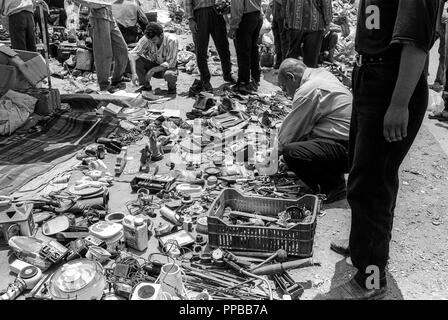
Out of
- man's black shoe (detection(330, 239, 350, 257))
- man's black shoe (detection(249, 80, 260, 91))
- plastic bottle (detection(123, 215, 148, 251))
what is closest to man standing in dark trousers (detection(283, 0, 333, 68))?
man's black shoe (detection(249, 80, 260, 91))

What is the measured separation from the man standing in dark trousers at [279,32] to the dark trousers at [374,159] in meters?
5.94

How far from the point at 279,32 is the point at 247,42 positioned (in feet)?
Answer: 5.74

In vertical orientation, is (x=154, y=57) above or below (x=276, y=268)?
above

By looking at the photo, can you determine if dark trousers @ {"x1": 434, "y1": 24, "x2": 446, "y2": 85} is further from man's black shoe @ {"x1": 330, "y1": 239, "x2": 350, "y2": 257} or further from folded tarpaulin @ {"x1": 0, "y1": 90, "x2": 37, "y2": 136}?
folded tarpaulin @ {"x1": 0, "y1": 90, "x2": 37, "y2": 136}

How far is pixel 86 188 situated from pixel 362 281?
283 centimetres

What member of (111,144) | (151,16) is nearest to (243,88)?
(111,144)

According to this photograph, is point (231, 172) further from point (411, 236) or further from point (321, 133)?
point (411, 236)

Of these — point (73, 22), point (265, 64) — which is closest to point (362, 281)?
point (265, 64)

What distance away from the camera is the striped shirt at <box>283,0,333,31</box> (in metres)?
7.70

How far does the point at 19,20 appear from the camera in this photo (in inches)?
340

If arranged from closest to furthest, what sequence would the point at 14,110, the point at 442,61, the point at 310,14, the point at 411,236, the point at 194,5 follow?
the point at 411,236, the point at 14,110, the point at 310,14, the point at 194,5, the point at 442,61
